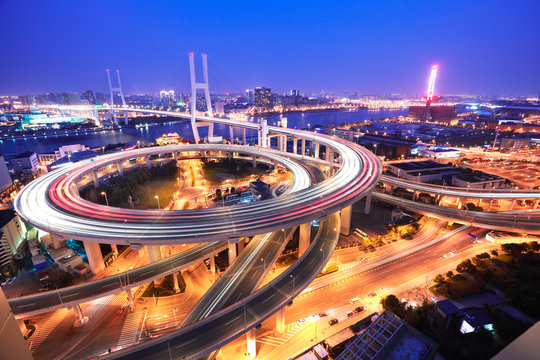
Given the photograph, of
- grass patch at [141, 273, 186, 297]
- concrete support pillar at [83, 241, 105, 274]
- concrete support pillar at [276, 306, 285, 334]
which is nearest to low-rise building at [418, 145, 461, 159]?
concrete support pillar at [276, 306, 285, 334]

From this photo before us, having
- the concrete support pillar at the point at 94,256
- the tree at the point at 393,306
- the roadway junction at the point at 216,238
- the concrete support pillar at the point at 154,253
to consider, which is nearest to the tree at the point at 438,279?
the tree at the point at 393,306

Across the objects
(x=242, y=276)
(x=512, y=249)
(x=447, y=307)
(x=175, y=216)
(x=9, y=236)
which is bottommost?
(x=512, y=249)

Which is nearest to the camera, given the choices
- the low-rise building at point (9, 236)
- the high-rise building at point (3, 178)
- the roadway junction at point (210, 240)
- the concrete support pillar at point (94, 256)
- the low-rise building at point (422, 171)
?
the roadway junction at point (210, 240)

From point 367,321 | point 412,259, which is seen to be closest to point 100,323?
point 367,321

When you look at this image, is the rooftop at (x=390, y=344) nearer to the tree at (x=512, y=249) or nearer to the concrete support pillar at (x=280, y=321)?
the concrete support pillar at (x=280, y=321)

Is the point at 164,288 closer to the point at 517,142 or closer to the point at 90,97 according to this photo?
the point at 517,142

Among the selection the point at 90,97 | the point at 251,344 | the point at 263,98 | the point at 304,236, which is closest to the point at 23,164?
the point at 304,236

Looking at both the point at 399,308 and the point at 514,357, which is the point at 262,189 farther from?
the point at 514,357
